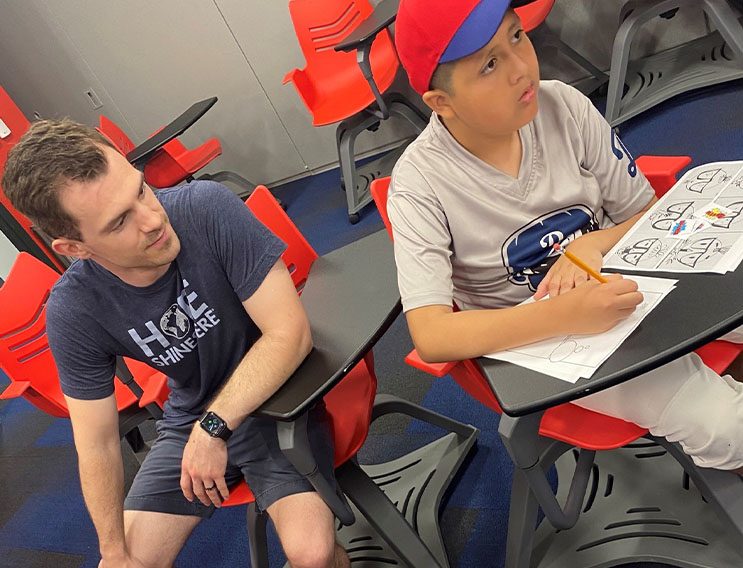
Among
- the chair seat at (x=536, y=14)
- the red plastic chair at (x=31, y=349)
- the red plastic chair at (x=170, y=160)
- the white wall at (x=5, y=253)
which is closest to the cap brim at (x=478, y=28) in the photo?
the red plastic chair at (x=31, y=349)

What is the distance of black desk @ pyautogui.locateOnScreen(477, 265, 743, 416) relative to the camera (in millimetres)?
833

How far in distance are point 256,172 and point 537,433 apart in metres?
3.96

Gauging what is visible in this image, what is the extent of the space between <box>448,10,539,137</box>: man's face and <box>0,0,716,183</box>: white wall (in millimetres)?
3100

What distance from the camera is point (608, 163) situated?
128 centimetres

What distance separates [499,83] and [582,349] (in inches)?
18.7

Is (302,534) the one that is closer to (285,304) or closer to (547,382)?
(285,304)

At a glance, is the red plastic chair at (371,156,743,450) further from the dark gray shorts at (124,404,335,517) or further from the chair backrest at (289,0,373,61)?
the chair backrest at (289,0,373,61)

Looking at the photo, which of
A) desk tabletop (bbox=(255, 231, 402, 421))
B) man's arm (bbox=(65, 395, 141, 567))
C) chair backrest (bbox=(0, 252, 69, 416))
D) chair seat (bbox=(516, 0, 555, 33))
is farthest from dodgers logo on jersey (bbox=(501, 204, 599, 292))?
chair seat (bbox=(516, 0, 555, 33))

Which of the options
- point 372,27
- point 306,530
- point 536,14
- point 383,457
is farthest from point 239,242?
point 536,14

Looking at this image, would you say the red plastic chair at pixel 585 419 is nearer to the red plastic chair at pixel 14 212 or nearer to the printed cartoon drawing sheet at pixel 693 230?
the printed cartoon drawing sheet at pixel 693 230

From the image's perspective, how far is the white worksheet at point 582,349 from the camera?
35.2 inches

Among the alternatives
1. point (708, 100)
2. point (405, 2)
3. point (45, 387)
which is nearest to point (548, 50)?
point (708, 100)

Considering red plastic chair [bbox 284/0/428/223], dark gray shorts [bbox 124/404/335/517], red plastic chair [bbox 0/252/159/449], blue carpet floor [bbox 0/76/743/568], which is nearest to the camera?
dark gray shorts [bbox 124/404/335/517]

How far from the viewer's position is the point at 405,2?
1.09 metres
